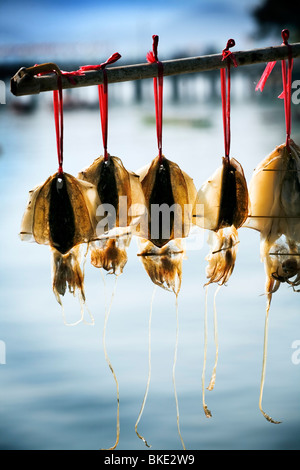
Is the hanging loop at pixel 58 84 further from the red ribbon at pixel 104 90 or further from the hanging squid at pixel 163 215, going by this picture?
the hanging squid at pixel 163 215

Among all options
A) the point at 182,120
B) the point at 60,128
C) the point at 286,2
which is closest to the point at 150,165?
the point at 60,128

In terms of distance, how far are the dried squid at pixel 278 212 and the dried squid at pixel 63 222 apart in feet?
1.00

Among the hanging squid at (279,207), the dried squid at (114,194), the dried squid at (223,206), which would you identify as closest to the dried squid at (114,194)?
the dried squid at (114,194)

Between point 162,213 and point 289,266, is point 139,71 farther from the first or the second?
point 289,266

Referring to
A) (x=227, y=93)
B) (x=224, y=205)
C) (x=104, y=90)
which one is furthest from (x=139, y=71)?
(x=224, y=205)

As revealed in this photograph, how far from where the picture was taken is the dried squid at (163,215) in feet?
4.00

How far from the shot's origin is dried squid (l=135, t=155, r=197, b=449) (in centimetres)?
122

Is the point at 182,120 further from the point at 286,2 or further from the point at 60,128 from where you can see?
the point at 60,128

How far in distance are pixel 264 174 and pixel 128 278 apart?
2.65m

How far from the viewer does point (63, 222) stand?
117cm

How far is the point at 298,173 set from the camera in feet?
4.05

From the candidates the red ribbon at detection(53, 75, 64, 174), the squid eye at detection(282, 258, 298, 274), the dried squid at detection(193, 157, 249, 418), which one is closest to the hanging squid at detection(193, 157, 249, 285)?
the dried squid at detection(193, 157, 249, 418)

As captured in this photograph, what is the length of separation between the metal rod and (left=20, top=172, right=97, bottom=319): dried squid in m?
0.16

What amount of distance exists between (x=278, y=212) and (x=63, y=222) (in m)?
0.39
